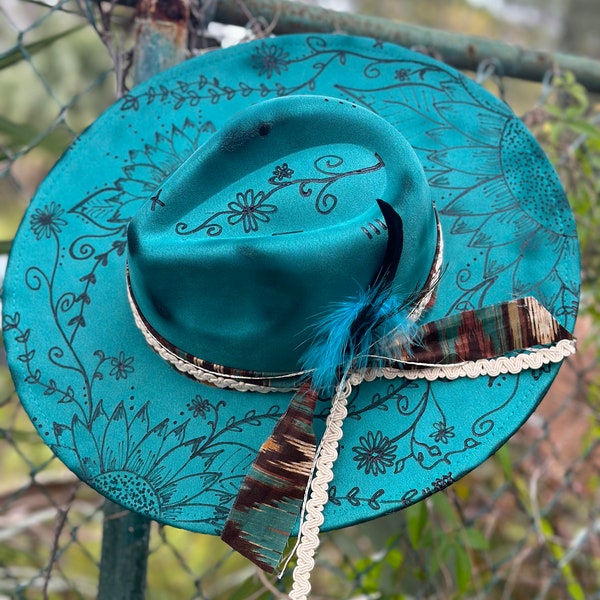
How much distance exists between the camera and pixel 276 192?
75 cm

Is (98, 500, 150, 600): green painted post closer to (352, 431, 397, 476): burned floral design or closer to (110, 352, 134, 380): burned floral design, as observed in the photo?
(110, 352, 134, 380): burned floral design

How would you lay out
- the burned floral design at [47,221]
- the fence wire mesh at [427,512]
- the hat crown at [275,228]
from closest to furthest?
the hat crown at [275,228]
the burned floral design at [47,221]
the fence wire mesh at [427,512]

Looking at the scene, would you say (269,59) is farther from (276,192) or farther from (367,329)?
(367,329)

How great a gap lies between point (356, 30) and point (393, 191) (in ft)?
2.05

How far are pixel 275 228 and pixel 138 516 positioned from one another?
0.55 meters

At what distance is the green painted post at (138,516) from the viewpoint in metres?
1.08

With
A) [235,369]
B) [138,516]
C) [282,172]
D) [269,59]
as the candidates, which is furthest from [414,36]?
[138,516]

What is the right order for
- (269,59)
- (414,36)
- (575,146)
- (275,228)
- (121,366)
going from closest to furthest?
(275,228) < (121,366) < (269,59) < (414,36) < (575,146)

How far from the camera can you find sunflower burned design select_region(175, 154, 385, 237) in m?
0.75

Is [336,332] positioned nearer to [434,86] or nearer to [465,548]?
[434,86]

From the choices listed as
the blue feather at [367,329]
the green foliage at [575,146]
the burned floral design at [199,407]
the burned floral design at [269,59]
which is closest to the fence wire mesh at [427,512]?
the green foliage at [575,146]

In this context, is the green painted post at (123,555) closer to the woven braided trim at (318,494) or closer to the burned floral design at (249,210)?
the woven braided trim at (318,494)

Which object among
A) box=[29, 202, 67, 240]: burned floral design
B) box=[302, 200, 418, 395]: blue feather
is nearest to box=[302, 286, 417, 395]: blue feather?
box=[302, 200, 418, 395]: blue feather

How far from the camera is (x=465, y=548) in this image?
142 cm
